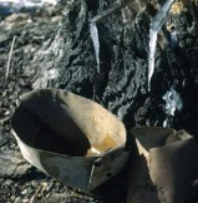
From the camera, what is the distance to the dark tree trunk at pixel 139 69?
9.43 ft

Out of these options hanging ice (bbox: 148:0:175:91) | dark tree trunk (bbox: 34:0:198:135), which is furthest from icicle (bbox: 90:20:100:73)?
hanging ice (bbox: 148:0:175:91)

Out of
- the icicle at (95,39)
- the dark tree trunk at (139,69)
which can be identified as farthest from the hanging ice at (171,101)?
the icicle at (95,39)

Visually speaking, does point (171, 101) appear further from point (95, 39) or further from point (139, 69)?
point (95, 39)

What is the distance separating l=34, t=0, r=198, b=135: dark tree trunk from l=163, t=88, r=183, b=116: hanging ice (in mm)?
15

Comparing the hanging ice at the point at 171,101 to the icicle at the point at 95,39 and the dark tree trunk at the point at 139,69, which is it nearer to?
the dark tree trunk at the point at 139,69

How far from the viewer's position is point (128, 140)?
8.95ft

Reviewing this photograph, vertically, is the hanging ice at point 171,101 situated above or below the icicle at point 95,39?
below

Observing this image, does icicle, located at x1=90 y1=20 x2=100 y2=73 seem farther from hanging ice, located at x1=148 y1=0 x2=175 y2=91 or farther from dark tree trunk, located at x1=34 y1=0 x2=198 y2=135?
hanging ice, located at x1=148 y1=0 x2=175 y2=91

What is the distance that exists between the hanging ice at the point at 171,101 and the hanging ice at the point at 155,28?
0.10 m

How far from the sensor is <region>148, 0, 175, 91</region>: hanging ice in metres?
2.83

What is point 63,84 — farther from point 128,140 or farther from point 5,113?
point 128,140

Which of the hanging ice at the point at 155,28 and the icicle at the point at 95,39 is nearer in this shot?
the hanging ice at the point at 155,28

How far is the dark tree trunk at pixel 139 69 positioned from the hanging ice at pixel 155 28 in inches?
0.8

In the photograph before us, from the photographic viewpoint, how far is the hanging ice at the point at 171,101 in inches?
114
